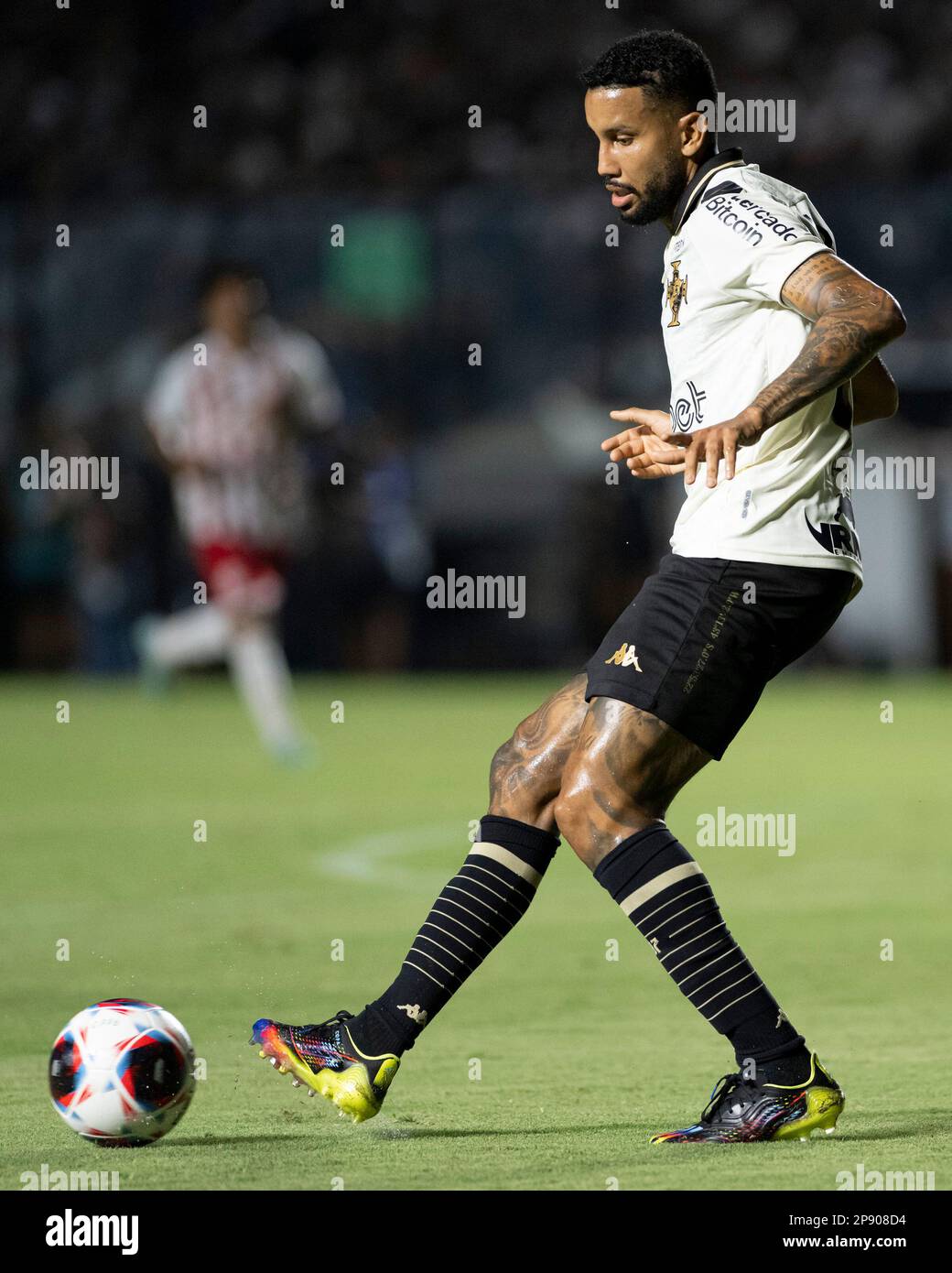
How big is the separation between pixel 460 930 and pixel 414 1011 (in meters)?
0.19

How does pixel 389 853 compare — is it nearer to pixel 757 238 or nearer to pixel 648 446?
pixel 648 446

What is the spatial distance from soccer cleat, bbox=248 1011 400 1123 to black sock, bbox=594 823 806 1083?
0.61m

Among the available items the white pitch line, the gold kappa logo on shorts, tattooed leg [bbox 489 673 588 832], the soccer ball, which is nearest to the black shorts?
the gold kappa logo on shorts

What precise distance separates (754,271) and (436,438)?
14.5m

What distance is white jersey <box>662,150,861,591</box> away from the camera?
401cm

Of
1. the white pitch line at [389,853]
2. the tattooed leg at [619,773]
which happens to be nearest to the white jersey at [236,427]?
the white pitch line at [389,853]

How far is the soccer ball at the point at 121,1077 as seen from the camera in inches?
156

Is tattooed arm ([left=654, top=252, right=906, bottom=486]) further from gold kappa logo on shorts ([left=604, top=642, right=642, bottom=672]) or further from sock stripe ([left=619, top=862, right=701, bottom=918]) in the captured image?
sock stripe ([left=619, top=862, right=701, bottom=918])

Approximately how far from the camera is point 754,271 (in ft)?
12.9

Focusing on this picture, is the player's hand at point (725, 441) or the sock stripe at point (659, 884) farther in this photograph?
the sock stripe at point (659, 884)

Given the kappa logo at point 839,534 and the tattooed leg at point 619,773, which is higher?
the kappa logo at point 839,534

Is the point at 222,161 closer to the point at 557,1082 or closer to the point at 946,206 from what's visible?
the point at 946,206

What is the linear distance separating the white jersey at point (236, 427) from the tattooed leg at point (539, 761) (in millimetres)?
8321

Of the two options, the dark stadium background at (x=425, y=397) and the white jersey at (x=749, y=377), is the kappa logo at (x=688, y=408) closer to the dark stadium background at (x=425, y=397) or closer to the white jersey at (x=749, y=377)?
the white jersey at (x=749, y=377)
